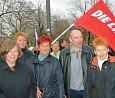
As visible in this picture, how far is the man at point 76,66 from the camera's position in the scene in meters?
5.33

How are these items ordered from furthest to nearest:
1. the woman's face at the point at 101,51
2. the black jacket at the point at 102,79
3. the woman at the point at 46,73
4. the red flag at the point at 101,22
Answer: the red flag at the point at 101,22 < the woman at the point at 46,73 < the woman's face at the point at 101,51 < the black jacket at the point at 102,79

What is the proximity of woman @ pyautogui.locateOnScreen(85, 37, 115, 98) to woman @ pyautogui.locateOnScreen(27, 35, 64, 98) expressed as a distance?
0.57 metres

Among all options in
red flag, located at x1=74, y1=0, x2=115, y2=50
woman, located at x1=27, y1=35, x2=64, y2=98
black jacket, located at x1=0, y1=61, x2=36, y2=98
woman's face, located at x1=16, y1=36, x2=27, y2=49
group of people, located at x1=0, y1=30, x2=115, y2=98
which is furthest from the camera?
woman's face, located at x1=16, y1=36, x2=27, y2=49

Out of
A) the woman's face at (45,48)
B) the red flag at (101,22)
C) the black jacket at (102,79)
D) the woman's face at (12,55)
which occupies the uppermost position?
the red flag at (101,22)

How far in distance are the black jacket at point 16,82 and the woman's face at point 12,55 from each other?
78 millimetres

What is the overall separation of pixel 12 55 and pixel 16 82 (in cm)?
37

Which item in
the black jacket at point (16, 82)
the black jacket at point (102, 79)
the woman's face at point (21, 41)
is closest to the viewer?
the black jacket at point (16, 82)

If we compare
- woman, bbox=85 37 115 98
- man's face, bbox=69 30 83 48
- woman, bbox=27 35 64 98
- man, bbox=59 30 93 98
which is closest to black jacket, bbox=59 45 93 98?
man, bbox=59 30 93 98

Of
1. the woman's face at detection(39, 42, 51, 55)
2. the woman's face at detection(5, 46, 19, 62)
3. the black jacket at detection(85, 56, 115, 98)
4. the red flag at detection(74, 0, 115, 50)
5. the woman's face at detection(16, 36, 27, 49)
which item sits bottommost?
the black jacket at detection(85, 56, 115, 98)

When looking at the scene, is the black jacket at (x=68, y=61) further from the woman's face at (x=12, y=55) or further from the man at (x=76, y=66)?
the woman's face at (x=12, y=55)

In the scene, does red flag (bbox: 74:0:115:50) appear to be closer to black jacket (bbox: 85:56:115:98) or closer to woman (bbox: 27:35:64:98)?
black jacket (bbox: 85:56:115:98)

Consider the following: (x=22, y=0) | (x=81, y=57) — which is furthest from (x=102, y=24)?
(x=22, y=0)

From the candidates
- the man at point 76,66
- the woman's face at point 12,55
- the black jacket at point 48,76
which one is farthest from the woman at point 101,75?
the woman's face at point 12,55

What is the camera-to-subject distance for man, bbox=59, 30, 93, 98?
533cm
